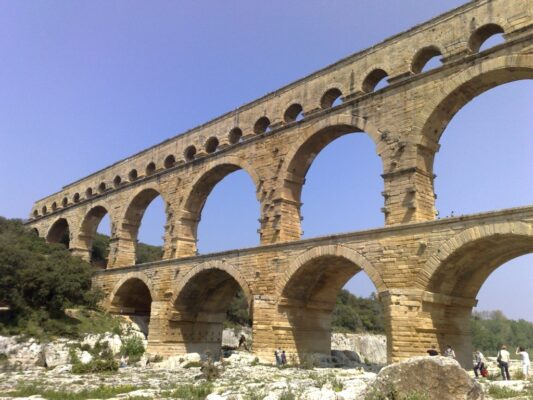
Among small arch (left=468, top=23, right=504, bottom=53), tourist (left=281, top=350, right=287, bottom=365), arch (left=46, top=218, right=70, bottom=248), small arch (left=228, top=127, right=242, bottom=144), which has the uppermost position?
small arch (left=228, top=127, right=242, bottom=144)

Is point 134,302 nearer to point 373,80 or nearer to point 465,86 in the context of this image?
point 373,80

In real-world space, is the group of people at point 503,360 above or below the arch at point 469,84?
below

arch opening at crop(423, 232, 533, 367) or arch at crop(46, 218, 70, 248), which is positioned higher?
arch at crop(46, 218, 70, 248)

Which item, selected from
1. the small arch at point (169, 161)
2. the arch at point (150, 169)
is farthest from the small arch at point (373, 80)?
the arch at point (150, 169)

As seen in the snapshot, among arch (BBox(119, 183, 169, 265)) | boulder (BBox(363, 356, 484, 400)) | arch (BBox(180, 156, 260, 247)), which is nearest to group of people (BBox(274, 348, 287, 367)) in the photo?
arch (BBox(180, 156, 260, 247))

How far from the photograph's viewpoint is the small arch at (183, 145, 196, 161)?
77.9ft

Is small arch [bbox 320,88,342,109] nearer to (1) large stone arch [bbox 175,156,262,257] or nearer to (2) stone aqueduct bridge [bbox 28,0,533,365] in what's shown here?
(2) stone aqueduct bridge [bbox 28,0,533,365]

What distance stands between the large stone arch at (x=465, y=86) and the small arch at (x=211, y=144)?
10543 millimetres

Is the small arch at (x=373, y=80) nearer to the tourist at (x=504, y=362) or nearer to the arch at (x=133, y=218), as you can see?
the tourist at (x=504, y=362)

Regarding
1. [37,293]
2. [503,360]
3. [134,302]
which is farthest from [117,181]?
[503,360]

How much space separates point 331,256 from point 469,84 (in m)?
6.30

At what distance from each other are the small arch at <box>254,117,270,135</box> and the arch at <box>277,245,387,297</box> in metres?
6.63

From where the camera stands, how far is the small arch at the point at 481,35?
13.9m

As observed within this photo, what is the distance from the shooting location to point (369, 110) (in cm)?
1605
